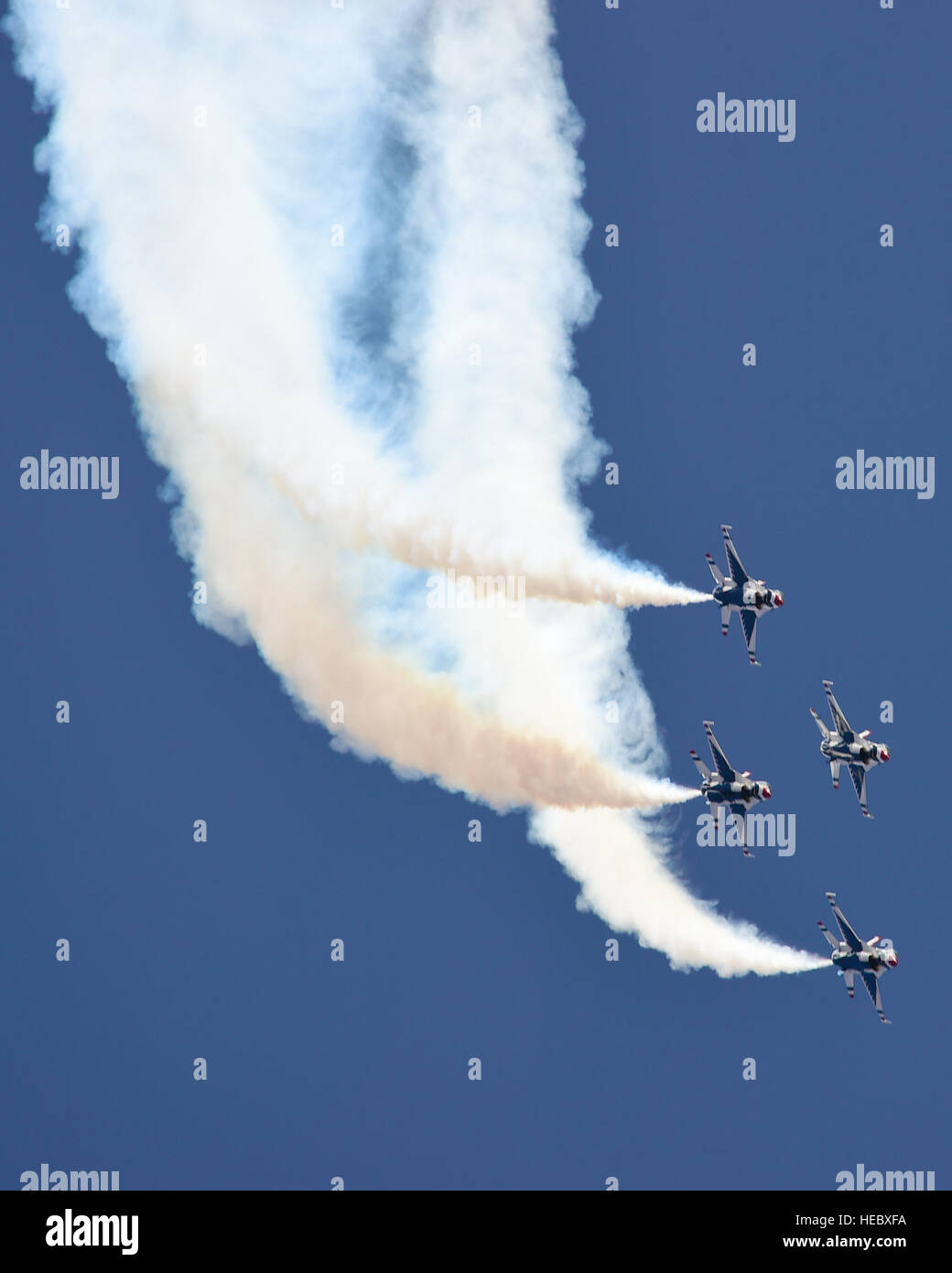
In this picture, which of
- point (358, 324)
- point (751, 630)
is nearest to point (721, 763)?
point (751, 630)

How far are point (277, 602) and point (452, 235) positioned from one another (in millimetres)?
9713

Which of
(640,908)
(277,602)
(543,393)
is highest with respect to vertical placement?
(543,393)

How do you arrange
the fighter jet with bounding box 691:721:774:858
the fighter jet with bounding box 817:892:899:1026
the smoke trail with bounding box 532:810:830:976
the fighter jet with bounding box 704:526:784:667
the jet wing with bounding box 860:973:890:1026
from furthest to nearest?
1. the jet wing with bounding box 860:973:890:1026
2. the fighter jet with bounding box 817:892:899:1026
3. the smoke trail with bounding box 532:810:830:976
4. the fighter jet with bounding box 704:526:784:667
5. the fighter jet with bounding box 691:721:774:858

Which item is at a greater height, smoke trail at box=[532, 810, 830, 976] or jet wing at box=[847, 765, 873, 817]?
jet wing at box=[847, 765, 873, 817]

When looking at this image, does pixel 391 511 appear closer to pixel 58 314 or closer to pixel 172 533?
pixel 172 533

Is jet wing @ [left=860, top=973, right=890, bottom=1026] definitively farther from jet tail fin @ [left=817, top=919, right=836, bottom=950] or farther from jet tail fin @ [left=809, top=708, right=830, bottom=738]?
jet tail fin @ [left=809, top=708, right=830, bottom=738]

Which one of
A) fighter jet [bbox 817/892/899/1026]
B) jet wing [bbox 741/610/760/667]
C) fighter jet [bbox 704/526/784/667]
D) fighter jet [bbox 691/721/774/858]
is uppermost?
fighter jet [bbox 704/526/784/667]

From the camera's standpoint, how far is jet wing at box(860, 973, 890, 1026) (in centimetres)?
6312

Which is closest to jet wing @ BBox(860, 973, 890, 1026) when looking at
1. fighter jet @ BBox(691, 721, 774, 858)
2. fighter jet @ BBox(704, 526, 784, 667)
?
fighter jet @ BBox(691, 721, 774, 858)

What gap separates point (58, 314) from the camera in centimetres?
6425

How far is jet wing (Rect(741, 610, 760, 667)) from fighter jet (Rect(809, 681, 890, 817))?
9.78 ft

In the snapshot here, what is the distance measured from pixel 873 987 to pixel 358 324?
70.8ft

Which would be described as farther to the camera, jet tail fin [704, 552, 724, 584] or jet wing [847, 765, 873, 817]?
jet wing [847, 765, 873, 817]
